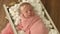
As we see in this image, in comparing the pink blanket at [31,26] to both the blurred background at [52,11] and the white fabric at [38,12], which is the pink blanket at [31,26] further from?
the blurred background at [52,11]

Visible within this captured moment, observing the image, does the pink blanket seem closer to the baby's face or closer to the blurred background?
the baby's face

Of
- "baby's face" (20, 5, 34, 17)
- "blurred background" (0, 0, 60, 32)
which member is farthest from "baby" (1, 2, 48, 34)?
"blurred background" (0, 0, 60, 32)

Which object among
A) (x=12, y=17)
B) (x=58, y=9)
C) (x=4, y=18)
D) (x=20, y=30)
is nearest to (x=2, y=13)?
(x=4, y=18)

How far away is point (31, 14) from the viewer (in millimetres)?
1276

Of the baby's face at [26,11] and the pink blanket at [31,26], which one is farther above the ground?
the baby's face at [26,11]

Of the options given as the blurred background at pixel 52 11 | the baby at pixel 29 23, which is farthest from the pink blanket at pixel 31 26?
the blurred background at pixel 52 11

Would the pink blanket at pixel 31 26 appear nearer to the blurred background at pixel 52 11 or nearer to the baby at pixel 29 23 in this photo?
the baby at pixel 29 23

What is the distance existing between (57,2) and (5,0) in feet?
1.48

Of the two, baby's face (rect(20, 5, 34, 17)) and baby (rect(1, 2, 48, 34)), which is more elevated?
baby's face (rect(20, 5, 34, 17))

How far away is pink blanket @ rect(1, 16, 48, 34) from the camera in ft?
3.95

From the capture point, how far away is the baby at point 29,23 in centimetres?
121

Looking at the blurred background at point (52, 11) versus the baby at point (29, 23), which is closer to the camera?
the baby at point (29, 23)

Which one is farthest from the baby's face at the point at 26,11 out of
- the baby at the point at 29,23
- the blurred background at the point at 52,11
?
the blurred background at the point at 52,11

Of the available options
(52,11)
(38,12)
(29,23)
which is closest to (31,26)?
(29,23)
